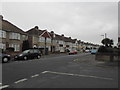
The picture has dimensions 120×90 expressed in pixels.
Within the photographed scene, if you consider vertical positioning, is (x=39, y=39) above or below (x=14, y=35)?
below

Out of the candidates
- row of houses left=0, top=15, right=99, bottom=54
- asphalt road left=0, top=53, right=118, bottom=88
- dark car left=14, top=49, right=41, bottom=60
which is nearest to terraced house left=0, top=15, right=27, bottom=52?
row of houses left=0, top=15, right=99, bottom=54

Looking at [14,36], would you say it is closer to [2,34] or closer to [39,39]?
[2,34]

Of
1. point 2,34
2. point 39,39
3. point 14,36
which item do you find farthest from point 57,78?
point 39,39

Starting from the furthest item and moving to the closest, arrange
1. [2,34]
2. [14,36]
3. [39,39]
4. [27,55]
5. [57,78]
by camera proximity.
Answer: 1. [39,39]
2. [14,36]
3. [2,34]
4. [27,55]
5. [57,78]

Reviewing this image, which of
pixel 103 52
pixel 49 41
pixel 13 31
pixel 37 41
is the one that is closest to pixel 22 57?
pixel 103 52

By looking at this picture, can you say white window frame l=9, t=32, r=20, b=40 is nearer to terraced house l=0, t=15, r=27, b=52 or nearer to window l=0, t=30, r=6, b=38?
terraced house l=0, t=15, r=27, b=52

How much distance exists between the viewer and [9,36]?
104 feet

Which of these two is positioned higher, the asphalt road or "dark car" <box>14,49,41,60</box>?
"dark car" <box>14,49,41,60</box>

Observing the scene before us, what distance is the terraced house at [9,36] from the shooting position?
1175 inches

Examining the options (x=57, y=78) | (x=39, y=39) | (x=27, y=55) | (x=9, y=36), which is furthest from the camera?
(x=39, y=39)

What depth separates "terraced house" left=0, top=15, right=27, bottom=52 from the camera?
29.8 meters

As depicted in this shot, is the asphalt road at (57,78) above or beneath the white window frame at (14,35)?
beneath

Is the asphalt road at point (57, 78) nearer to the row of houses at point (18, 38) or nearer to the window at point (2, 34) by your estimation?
the window at point (2, 34)

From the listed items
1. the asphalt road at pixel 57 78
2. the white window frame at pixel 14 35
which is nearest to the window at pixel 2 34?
the white window frame at pixel 14 35
